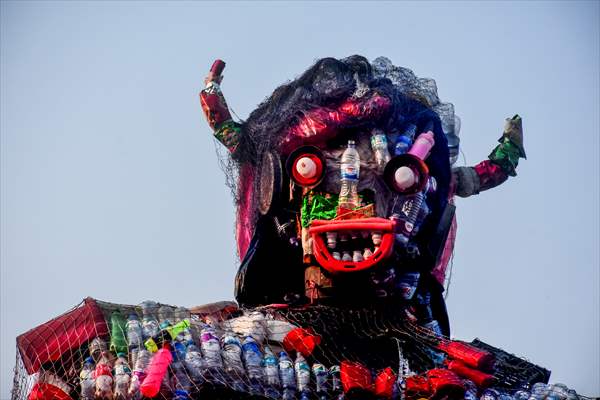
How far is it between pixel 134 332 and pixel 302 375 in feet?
7.11

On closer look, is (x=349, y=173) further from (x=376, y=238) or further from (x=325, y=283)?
(x=325, y=283)

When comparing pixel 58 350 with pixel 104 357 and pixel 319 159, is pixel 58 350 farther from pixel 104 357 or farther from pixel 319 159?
pixel 319 159

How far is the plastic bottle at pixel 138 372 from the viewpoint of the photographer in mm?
14680

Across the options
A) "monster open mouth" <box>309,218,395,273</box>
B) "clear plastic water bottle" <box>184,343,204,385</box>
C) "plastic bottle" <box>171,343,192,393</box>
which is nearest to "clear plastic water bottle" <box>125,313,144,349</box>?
"plastic bottle" <box>171,343,192,393</box>

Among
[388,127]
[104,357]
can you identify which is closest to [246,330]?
[104,357]

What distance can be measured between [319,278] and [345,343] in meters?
1.02

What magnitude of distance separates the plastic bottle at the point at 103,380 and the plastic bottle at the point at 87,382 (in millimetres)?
68

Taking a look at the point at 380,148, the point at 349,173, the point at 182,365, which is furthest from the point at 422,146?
the point at 182,365

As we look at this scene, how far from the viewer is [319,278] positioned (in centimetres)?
1797

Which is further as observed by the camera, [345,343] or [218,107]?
[218,107]

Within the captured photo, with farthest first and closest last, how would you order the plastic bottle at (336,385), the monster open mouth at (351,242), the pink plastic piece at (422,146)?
the pink plastic piece at (422,146)
the monster open mouth at (351,242)
the plastic bottle at (336,385)

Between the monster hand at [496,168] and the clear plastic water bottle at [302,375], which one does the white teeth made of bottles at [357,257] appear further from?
the monster hand at [496,168]

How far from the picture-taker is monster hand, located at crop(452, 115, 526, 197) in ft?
66.0

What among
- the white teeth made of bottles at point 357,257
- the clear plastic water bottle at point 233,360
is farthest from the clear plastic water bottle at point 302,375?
the white teeth made of bottles at point 357,257
